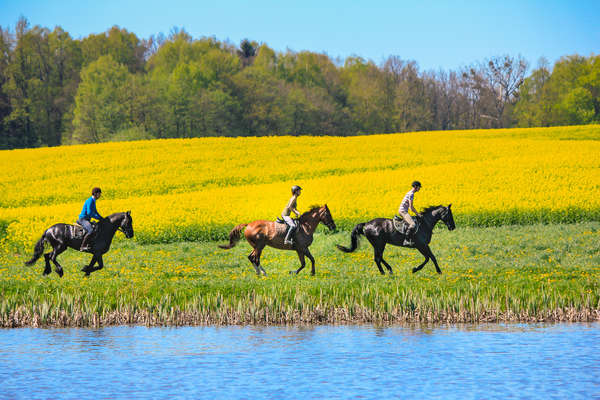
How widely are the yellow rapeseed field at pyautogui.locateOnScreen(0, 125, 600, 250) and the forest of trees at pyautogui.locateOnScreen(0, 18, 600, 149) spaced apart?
25.0 m

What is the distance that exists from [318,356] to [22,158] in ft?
144

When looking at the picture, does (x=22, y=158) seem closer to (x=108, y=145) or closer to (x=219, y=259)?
(x=108, y=145)

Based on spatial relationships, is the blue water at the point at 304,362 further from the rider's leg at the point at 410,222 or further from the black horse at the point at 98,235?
the rider's leg at the point at 410,222

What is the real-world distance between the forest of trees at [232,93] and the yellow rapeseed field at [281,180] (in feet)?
82.2

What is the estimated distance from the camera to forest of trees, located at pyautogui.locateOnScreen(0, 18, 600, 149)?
83.9 metres

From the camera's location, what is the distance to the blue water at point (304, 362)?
425 inches

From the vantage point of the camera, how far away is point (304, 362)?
12.4 meters

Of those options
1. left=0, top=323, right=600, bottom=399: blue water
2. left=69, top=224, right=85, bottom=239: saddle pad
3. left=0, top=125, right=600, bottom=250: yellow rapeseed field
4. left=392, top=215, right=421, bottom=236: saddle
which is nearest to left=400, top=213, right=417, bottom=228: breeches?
left=392, top=215, right=421, bottom=236: saddle

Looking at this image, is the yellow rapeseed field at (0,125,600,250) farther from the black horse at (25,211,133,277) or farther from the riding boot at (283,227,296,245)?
the riding boot at (283,227,296,245)

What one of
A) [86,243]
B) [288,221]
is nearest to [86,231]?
[86,243]

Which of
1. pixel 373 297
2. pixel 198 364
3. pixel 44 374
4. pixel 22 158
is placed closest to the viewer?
pixel 44 374

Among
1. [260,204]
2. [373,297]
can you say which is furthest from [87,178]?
[373,297]

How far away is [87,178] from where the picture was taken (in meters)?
44.7

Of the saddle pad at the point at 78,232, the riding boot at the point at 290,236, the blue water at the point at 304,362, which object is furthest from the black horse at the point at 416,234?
the saddle pad at the point at 78,232
